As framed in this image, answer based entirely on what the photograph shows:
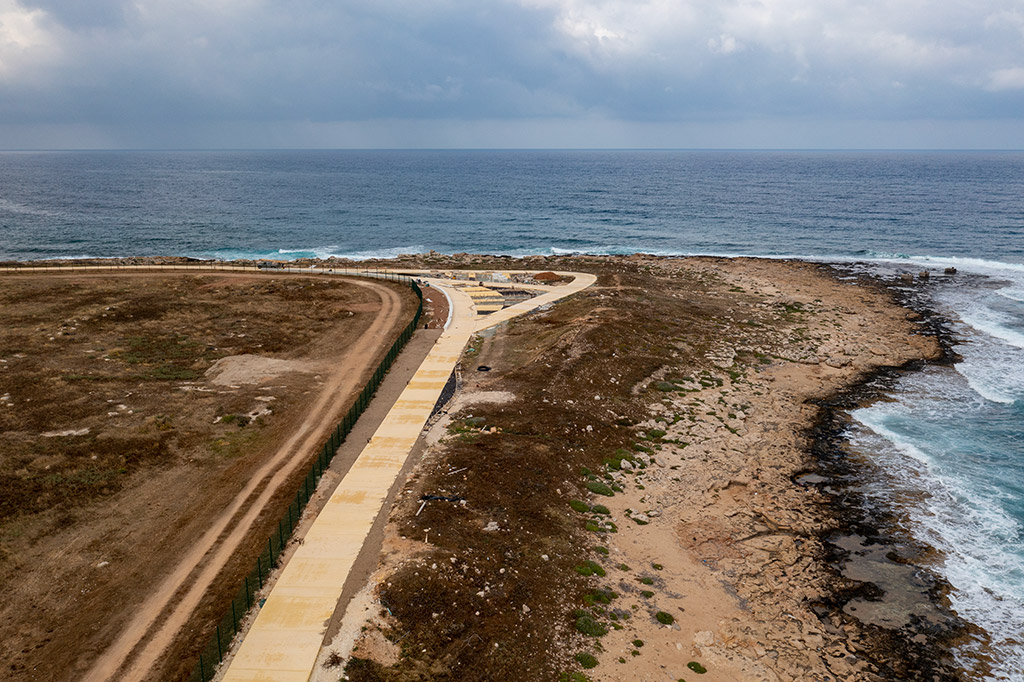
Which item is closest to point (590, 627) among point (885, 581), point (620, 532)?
point (620, 532)

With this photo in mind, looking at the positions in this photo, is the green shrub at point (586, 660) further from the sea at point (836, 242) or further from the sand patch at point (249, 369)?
the sand patch at point (249, 369)

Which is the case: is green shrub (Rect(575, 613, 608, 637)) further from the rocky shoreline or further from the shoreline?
the rocky shoreline

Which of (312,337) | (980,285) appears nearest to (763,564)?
(312,337)

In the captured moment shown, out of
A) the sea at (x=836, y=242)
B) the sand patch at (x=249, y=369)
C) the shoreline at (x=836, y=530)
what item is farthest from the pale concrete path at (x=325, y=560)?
the sea at (x=836, y=242)

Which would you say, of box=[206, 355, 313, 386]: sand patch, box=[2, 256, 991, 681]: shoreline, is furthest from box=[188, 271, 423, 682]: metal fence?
box=[206, 355, 313, 386]: sand patch

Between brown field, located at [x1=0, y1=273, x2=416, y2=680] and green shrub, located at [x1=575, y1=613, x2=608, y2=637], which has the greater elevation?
brown field, located at [x1=0, y1=273, x2=416, y2=680]

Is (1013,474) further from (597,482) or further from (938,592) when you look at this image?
(597,482)

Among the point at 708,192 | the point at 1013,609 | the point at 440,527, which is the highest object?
the point at 708,192
